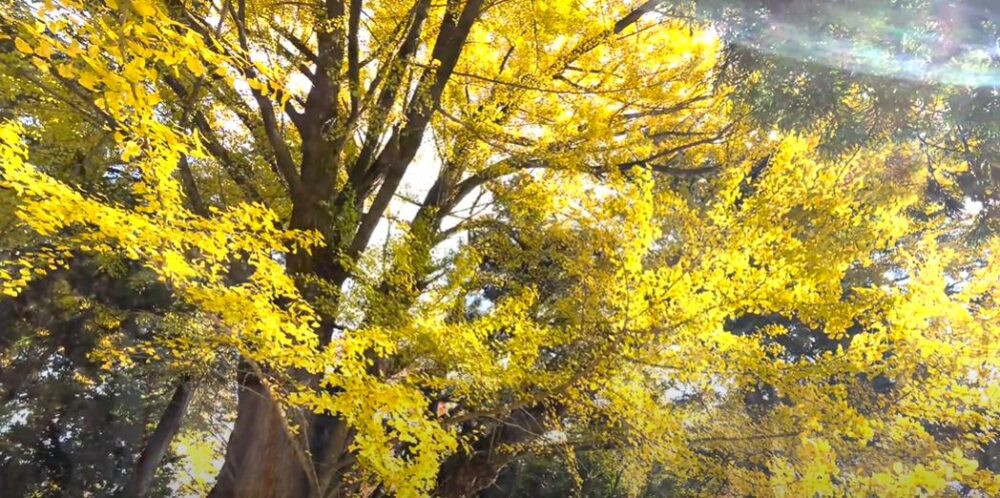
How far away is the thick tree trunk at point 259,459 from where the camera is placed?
4086 millimetres

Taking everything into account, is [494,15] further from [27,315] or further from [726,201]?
[27,315]

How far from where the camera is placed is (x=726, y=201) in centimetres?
369

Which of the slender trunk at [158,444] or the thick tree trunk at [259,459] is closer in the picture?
the thick tree trunk at [259,459]

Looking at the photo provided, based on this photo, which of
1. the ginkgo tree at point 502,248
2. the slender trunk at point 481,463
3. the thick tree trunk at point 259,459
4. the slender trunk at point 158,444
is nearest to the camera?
the ginkgo tree at point 502,248

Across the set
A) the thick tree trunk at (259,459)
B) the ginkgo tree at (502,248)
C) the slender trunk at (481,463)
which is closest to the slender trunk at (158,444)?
the ginkgo tree at (502,248)

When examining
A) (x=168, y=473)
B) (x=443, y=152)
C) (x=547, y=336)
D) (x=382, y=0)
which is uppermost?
(x=382, y=0)

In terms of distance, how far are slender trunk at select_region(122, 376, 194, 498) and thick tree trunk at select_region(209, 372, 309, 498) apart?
12.4 feet

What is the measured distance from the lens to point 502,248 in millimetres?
6578

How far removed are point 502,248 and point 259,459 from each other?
3.33 m

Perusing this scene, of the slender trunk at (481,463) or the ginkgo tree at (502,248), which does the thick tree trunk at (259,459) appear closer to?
the ginkgo tree at (502,248)

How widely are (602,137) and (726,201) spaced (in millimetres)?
1682

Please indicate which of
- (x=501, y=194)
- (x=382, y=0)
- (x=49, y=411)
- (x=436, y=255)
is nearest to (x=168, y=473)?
(x=49, y=411)

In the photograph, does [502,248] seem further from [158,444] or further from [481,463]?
[158,444]

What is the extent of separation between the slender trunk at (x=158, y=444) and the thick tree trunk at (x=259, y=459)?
12.4 feet
